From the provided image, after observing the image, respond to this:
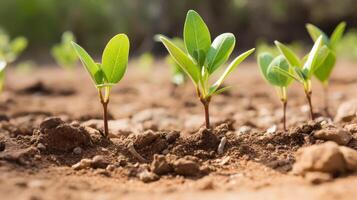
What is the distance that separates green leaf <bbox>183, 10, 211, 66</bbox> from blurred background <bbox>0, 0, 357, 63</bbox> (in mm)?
8120

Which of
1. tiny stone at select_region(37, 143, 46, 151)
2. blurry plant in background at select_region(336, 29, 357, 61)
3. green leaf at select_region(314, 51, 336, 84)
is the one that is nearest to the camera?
tiny stone at select_region(37, 143, 46, 151)

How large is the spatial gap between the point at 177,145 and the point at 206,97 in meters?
0.24

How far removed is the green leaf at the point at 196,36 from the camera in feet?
6.89

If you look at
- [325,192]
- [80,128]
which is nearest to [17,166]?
[80,128]

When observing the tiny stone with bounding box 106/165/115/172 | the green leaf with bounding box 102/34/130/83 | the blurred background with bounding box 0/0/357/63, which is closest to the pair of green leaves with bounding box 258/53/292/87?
the green leaf with bounding box 102/34/130/83

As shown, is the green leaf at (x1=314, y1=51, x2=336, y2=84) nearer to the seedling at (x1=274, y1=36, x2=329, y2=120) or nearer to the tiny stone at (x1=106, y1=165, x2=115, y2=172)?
the seedling at (x1=274, y1=36, x2=329, y2=120)

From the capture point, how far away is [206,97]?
6.77 feet

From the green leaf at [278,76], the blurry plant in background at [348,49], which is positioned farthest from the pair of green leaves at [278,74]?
the blurry plant in background at [348,49]

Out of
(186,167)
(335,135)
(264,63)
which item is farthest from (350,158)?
(264,63)

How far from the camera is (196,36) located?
6.95 feet

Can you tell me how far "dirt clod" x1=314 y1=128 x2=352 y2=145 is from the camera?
1.86 m

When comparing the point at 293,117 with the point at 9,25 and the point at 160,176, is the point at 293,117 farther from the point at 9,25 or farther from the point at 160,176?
the point at 9,25

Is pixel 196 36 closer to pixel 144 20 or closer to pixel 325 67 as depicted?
pixel 325 67

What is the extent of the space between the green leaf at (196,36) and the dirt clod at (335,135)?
0.57m
